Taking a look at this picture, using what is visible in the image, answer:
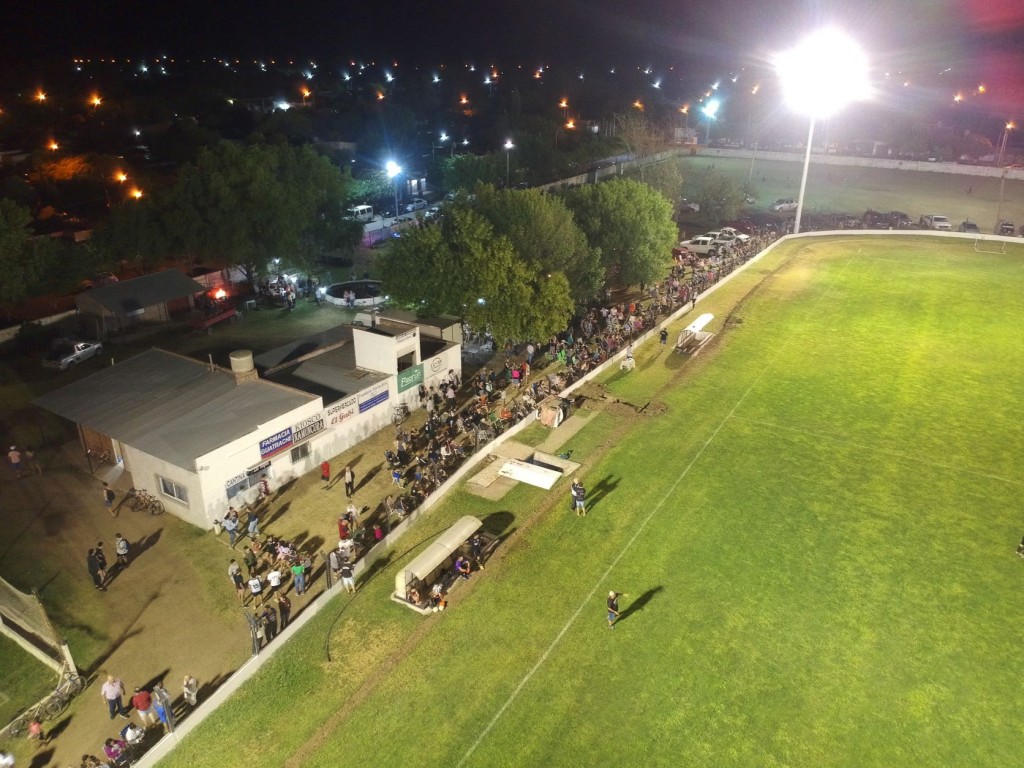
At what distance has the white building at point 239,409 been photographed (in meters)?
25.5

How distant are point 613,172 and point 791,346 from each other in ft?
136

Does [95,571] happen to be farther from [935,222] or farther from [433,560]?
[935,222]

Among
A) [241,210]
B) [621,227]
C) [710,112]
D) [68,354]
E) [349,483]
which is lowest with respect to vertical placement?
[349,483]

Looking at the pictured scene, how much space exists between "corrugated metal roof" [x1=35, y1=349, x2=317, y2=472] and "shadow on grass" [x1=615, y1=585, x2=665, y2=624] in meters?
15.0

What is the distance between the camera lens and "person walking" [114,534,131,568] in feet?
76.4

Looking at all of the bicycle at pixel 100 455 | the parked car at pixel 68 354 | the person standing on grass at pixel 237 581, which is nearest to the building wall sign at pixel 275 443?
the person standing on grass at pixel 237 581

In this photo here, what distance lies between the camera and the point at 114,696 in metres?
18.0

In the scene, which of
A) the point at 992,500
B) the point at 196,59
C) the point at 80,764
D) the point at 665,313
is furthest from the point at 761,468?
the point at 196,59

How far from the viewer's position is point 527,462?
28.4 metres

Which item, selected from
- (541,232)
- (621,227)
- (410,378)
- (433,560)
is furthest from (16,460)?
(621,227)

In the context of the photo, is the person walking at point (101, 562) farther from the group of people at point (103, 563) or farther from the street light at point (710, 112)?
the street light at point (710, 112)

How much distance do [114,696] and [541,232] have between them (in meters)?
30.5

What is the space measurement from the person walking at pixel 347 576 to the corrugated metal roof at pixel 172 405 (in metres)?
7.08

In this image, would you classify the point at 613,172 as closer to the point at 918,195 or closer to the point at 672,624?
the point at 918,195
